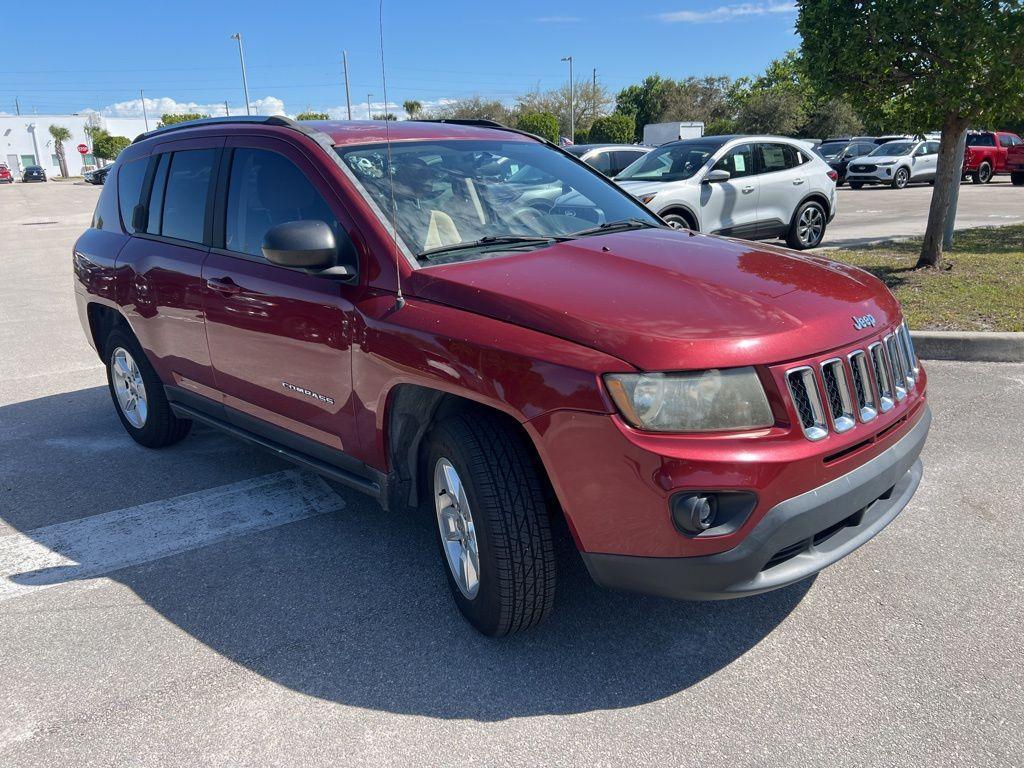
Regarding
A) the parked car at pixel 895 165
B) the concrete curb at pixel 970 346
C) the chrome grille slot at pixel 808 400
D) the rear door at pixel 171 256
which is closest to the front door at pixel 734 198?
the concrete curb at pixel 970 346

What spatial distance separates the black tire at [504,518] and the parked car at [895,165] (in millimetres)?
26982

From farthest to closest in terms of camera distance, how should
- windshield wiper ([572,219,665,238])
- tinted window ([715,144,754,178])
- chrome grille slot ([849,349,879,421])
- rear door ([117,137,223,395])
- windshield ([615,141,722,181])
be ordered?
tinted window ([715,144,754,178]), windshield ([615,141,722,181]), rear door ([117,137,223,395]), windshield wiper ([572,219,665,238]), chrome grille slot ([849,349,879,421])

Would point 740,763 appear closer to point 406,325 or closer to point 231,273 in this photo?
point 406,325

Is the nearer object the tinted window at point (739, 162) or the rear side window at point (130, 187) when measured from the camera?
the rear side window at point (130, 187)

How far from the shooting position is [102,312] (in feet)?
17.7

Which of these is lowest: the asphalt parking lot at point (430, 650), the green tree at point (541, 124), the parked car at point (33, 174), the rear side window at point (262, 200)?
the asphalt parking lot at point (430, 650)

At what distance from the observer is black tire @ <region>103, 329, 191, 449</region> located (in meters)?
4.89

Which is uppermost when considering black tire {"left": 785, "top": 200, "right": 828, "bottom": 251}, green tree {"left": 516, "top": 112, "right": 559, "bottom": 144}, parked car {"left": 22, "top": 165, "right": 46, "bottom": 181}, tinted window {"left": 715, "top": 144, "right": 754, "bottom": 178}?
green tree {"left": 516, "top": 112, "right": 559, "bottom": 144}

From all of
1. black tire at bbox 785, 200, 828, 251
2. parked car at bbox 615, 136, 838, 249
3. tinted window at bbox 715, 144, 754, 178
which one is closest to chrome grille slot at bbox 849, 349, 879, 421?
parked car at bbox 615, 136, 838, 249

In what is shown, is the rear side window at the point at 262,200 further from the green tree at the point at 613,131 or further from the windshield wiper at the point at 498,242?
the green tree at the point at 613,131

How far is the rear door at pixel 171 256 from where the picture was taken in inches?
165

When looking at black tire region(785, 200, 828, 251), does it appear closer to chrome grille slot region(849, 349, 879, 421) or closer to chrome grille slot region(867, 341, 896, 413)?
chrome grille slot region(867, 341, 896, 413)

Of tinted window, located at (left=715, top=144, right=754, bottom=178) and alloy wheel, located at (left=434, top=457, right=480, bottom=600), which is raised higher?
tinted window, located at (left=715, top=144, right=754, bottom=178)

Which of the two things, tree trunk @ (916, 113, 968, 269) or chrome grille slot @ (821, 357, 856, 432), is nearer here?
chrome grille slot @ (821, 357, 856, 432)
